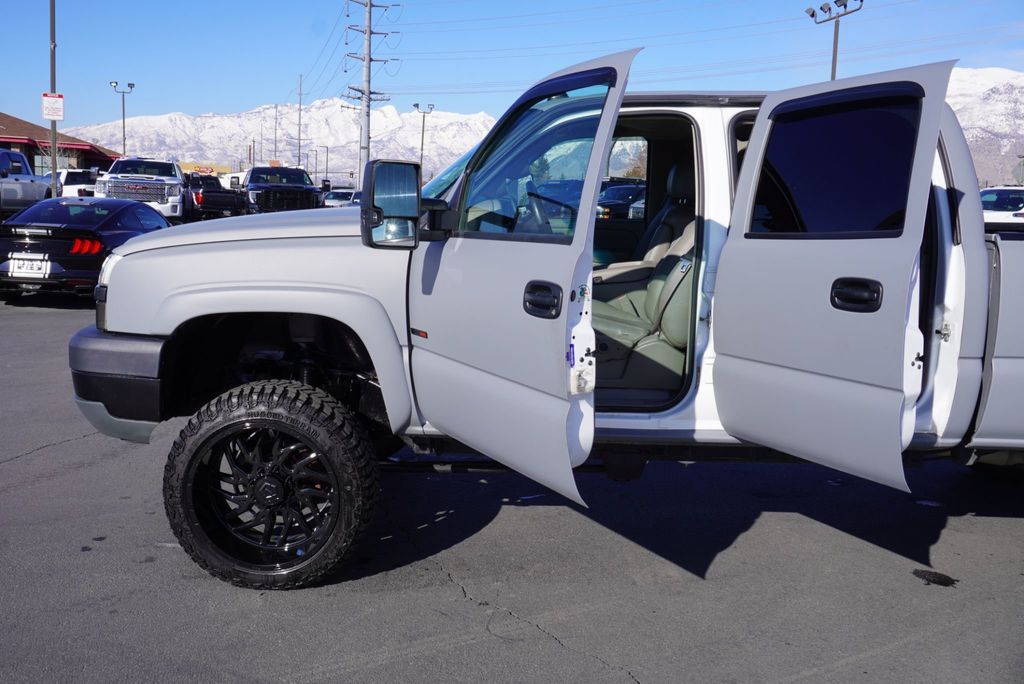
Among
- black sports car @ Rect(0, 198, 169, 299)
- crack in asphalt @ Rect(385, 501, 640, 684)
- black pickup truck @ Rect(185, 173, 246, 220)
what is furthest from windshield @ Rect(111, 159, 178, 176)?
crack in asphalt @ Rect(385, 501, 640, 684)

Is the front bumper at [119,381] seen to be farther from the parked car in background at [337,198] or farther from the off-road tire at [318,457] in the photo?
the parked car in background at [337,198]

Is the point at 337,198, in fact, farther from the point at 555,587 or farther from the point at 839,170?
the point at 839,170

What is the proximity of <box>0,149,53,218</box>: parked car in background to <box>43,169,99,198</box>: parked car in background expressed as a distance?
16.7ft

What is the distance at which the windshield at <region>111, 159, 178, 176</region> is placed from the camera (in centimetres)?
2572

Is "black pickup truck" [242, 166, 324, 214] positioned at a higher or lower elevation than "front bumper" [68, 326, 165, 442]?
higher

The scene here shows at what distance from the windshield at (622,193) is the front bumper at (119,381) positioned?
9.70 feet

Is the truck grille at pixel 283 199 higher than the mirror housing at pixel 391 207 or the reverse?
higher

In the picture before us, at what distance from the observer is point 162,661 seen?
337 centimetres

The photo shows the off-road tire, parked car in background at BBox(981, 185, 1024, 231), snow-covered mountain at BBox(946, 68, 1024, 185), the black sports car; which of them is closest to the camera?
the off-road tire

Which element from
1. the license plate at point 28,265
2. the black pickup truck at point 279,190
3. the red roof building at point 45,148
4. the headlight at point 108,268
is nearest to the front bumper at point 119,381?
the headlight at point 108,268

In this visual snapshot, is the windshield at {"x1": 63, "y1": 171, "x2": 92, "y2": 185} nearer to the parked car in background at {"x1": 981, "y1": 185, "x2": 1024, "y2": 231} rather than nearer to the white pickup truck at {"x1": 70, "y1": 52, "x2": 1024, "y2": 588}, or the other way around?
the parked car in background at {"x1": 981, "y1": 185, "x2": 1024, "y2": 231}

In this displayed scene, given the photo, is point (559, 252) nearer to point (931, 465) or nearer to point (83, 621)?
point (83, 621)

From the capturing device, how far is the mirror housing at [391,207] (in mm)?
3547

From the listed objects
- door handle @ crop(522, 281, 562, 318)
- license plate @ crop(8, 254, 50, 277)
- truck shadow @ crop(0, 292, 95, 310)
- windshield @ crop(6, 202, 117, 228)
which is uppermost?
windshield @ crop(6, 202, 117, 228)
